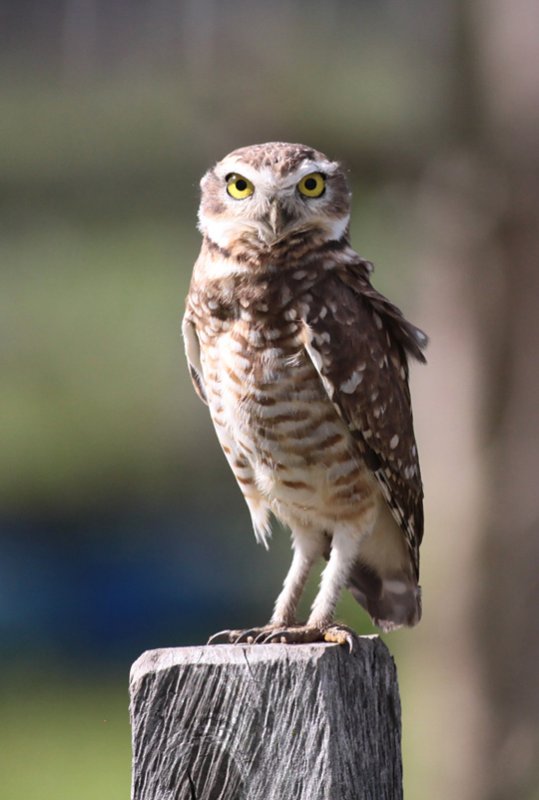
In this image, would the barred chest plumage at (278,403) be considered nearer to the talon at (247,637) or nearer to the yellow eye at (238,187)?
the yellow eye at (238,187)

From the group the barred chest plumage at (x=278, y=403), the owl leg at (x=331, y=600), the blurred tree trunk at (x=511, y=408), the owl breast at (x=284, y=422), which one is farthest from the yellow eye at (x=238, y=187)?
the blurred tree trunk at (x=511, y=408)

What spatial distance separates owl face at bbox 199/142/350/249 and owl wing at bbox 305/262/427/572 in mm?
178

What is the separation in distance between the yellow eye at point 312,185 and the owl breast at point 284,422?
1.25 ft

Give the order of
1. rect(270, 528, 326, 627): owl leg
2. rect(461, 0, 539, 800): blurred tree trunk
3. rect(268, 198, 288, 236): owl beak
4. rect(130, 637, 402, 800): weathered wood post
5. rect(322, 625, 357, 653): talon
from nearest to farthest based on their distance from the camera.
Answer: rect(130, 637, 402, 800): weathered wood post → rect(322, 625, 357, 653): talon → rect(268, 198, 288, 236): owl beak → rect(270, 528, 326, 627): owl leg → rect(461, 0, 539, 800): blurred tree trunk

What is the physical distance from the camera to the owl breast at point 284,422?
358cm

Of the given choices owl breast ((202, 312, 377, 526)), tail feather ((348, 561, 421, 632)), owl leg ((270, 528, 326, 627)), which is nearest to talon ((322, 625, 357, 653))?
owl leg ((270, 528, 326, 627))

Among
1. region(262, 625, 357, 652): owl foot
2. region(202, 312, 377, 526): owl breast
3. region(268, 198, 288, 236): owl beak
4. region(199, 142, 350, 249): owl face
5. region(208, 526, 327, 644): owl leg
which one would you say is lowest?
region(262, 625, 357, 652): owl foot

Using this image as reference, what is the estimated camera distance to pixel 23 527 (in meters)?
10.7

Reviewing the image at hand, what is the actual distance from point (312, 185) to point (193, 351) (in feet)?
2.15

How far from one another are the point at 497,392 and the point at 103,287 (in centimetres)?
729

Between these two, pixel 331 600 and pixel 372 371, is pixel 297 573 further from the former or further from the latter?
pixel 372 371

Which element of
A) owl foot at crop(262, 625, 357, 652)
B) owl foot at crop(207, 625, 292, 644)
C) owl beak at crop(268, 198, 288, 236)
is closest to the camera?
owl foot at crop(262, 625, 357, 652)

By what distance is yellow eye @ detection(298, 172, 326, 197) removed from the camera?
3611 mm

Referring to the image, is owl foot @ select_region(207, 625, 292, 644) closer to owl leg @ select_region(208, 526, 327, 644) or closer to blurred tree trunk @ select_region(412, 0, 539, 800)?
owl leg @ select_region(208, 526, 327, 644)
